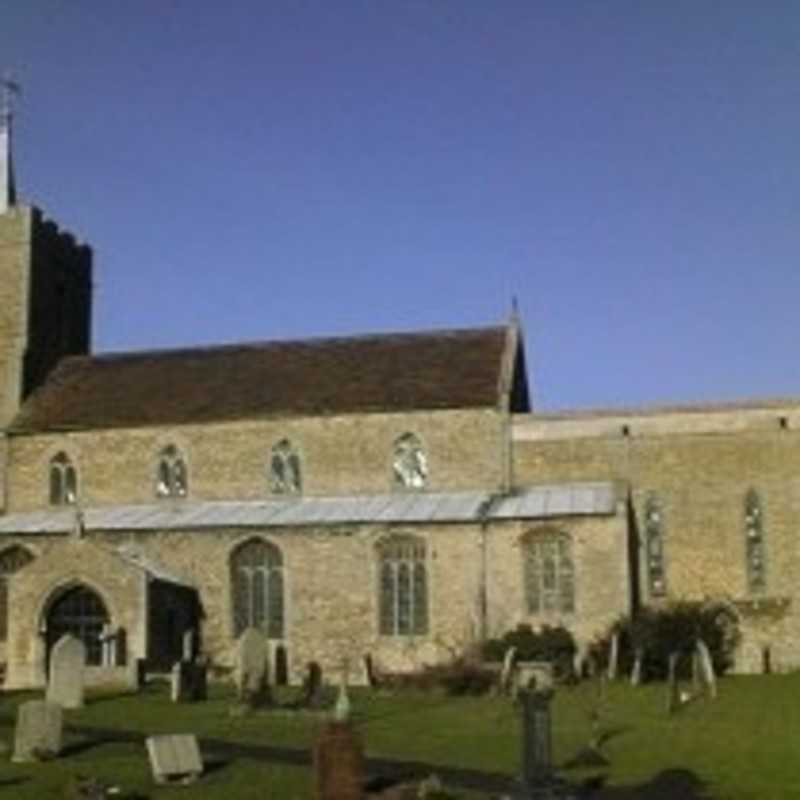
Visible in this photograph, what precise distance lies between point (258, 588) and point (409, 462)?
19.4 ft

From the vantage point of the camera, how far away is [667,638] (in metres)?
37.2

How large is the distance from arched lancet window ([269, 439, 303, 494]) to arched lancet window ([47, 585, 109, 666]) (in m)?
7.11

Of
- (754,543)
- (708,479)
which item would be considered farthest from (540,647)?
(708,479)

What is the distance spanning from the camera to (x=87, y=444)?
46969 millimetres

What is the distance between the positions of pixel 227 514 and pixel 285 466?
8.46 feet

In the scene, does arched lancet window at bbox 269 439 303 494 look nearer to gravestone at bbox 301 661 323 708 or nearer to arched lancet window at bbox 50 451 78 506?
arched lancet window at bbox 50 451 78 506

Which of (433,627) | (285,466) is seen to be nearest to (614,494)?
(433,627)

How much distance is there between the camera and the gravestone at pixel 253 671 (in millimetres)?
31594

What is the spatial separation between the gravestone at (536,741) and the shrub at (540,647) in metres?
17.3

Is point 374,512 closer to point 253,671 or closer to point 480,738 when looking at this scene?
point 253,671

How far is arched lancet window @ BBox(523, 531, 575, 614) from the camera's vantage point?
39906 mm

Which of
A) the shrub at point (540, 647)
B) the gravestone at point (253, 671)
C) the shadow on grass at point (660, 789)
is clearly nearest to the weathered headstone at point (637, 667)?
the shrub at point (540, 647)

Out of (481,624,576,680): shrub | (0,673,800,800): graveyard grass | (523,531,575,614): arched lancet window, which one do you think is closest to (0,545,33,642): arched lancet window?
(0,673,800,800): graveyard grass

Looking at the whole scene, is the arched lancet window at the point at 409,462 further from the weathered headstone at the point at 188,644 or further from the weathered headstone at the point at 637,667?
the weathered headstone at the point at 637,667
